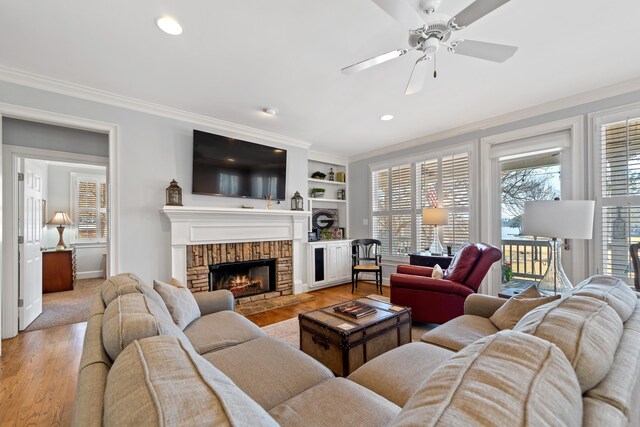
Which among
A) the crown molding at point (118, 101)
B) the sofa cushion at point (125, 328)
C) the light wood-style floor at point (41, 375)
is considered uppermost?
the crown molding at point (118, 101)

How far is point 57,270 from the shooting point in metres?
4.73

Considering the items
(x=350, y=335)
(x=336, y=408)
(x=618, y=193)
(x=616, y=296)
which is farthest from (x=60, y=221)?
(x=618, y=193)

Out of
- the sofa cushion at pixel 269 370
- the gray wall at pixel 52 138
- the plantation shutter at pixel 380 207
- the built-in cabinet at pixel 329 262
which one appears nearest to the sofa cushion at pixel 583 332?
the sofa cushion at pixel 269 370

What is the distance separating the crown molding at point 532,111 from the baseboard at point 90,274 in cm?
648

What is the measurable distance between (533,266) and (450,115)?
89.4 inches

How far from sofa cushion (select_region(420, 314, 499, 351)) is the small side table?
1878 mm

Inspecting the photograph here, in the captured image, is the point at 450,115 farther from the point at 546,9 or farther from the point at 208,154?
the point at 208,154

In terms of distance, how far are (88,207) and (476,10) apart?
735cm

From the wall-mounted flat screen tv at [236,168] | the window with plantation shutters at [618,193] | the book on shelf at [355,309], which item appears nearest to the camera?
the book on shelf at [355,309]

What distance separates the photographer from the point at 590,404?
0.61 m

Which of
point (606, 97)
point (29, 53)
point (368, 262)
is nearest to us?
point (29, 53)

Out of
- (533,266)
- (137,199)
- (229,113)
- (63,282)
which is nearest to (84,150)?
(137,199)

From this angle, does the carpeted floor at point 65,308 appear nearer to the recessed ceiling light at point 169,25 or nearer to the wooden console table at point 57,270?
the wooden console table at point 57,270

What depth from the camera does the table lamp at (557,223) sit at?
203 cm
